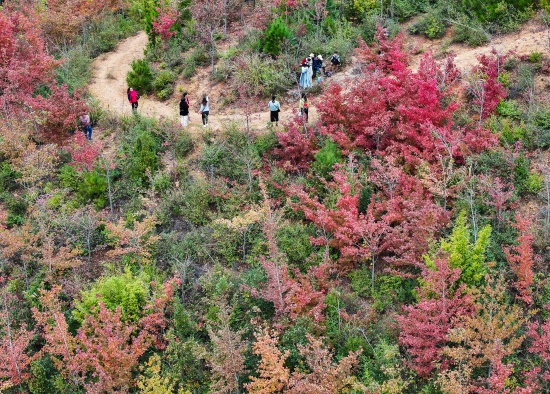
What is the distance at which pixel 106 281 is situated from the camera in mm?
14625

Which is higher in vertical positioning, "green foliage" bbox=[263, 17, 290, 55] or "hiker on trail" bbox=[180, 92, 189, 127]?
"green foliage" bbox=[263, 17, 290, 55]

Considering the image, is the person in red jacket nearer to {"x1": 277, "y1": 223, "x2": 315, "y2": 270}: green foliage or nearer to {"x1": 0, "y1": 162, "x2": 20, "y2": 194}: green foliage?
{"x1": 0, "y1": 162, "x2": 20, "y2": 194}: green foliage

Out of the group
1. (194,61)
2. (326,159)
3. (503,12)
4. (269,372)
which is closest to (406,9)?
(503,12)

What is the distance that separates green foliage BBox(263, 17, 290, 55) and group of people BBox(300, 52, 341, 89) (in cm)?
139

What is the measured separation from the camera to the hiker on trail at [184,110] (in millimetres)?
19953

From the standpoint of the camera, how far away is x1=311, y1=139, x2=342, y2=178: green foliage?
56.3 feet

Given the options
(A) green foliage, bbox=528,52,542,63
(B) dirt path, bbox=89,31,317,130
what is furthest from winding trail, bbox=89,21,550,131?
(A) green foliage, bbox=528,52,542,63

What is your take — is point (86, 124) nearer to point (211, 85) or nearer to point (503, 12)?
point (211, 85)

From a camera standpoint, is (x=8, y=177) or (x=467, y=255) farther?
(x=8, y=177)

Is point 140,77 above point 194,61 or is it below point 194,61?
below

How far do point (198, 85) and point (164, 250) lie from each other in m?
8.79

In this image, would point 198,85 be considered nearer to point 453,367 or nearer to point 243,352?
point 243,352

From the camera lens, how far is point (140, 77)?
75.7 ft

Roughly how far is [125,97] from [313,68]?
304 inches
